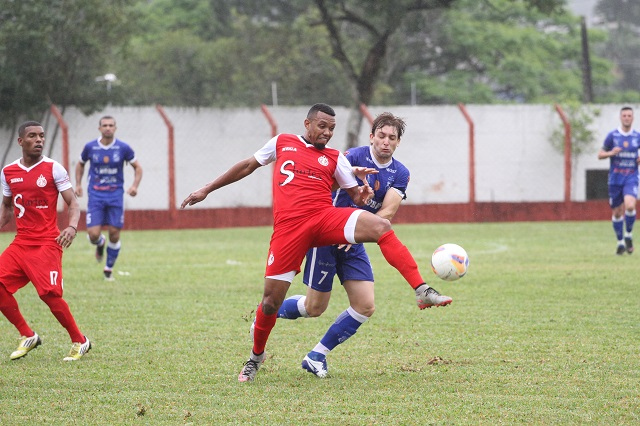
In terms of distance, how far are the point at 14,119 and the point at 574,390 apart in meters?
20.1

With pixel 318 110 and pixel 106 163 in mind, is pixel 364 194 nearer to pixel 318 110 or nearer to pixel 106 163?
pixel 318 110

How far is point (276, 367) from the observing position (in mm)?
7395

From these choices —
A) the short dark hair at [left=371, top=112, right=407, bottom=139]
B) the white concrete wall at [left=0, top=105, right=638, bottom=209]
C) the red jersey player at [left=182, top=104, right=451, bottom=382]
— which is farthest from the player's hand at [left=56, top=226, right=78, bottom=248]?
the white concrete wall at [left=0, top=105, right=638, bottom=209]

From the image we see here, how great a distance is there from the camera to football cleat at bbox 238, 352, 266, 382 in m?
6.83

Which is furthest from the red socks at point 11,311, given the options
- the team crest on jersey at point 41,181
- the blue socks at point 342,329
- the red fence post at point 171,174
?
the red fence post at point 171,174

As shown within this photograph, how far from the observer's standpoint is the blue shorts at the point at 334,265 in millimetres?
7160

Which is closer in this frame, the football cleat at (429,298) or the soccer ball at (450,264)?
the football cleat at (429,298)

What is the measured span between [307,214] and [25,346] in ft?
9.05

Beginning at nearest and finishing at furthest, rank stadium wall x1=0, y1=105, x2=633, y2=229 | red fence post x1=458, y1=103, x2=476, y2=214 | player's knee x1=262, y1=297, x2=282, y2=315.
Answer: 1. player's knee x1=262, y1=297, x2=282, y2=315
2. stadium wall x1=0, y1=105, x2=633, y2=229
3. red fence post x1=458, y1=103, x2=476, y2=214

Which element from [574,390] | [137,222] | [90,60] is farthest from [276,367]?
[90,60]

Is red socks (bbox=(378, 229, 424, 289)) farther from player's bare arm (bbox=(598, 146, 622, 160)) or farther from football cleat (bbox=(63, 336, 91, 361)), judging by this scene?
player's bare arm (bbox=(598, 146, 622, 160))

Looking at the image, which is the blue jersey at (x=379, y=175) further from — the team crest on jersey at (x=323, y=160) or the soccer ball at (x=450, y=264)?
the soccer ball at (x=450, y=264)

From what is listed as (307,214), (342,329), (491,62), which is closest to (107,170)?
(342,329)

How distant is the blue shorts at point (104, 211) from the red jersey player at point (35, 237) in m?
5.37
